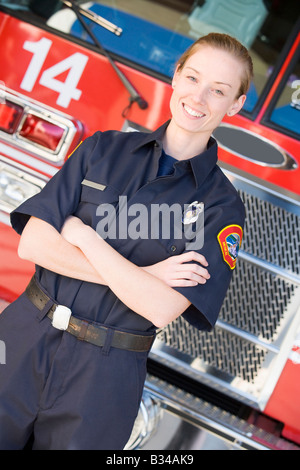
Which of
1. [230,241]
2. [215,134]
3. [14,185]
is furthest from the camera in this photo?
[14,185]

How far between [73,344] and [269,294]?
112 cm

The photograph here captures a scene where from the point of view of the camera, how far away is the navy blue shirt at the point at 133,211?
60.5 inches

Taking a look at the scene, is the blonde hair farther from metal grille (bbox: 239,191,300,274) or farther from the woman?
metal grille (bbox: 239,191,300,274)

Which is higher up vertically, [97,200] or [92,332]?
[97,200]

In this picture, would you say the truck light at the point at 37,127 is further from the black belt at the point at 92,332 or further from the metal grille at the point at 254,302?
the black belt at the point at 92,332

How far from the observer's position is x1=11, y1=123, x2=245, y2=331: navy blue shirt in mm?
1537

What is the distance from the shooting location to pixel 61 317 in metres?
1.49

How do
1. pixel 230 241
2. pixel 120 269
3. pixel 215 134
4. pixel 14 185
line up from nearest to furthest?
pixel 120 269
pixel 230 241
pixel 215 134
pixel 14 185

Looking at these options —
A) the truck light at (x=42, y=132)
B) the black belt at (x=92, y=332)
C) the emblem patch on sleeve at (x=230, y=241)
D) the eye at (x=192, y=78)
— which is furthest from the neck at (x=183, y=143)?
the truck light at (x=42, y=132)

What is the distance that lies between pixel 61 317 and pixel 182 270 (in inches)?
12.8

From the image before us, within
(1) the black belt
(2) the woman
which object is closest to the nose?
(2) the woman

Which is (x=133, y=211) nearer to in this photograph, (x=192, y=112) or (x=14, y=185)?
(x=192, y=112)

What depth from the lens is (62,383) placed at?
4.87 ft

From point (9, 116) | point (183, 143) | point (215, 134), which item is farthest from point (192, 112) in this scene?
point (9, 116)
